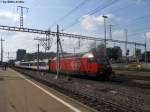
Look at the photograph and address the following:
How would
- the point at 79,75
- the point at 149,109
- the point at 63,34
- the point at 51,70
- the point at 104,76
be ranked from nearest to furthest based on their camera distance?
the point at 149,109, the point at 104,76, the point at 79,75, the point at 63,34, the point at 51,70

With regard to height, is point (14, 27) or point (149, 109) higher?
point (14, 27)

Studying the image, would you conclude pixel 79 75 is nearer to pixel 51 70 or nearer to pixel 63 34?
pixel 63 34

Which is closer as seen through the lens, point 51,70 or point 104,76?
point 104,76

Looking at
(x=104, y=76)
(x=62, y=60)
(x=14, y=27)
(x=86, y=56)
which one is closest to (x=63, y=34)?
(x=62, y=60)

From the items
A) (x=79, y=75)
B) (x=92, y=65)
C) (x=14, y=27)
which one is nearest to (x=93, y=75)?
(x=92, y=65)

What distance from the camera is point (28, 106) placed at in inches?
533

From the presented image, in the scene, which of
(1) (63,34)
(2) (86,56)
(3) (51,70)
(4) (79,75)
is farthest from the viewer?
(3) (51,70)

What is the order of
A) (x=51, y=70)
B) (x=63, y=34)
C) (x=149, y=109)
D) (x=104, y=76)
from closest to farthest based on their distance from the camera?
(x=149, y=109) < (x=104, y=76) < (x=63, y=34) < (x=51, y=70)

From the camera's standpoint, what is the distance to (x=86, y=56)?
1516 inches

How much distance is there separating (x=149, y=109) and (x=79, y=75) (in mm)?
28903

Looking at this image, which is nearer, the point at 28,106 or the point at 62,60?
the point at 28,106

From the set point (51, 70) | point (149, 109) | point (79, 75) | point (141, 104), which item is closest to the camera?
point (149, 109)

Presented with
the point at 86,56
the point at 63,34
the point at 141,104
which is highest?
the point at 63,34

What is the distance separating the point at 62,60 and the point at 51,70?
11064mm
